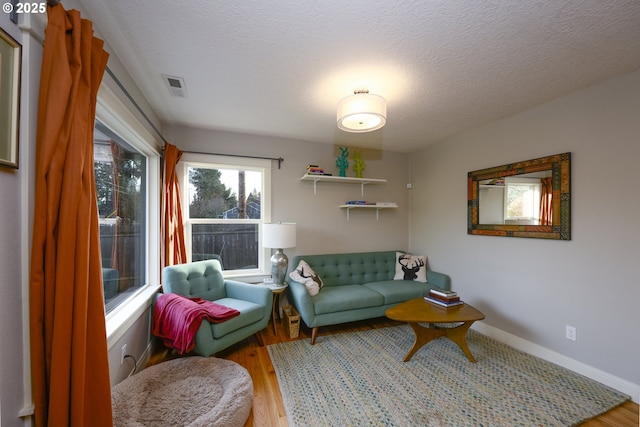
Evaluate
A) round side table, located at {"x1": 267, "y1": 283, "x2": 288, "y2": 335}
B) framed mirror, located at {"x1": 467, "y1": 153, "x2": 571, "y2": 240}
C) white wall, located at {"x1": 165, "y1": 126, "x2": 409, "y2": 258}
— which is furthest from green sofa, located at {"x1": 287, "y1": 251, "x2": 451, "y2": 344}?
framed mirror, located at {"x1": 467, "y1": 153, "x2": 571, "y2": 240}

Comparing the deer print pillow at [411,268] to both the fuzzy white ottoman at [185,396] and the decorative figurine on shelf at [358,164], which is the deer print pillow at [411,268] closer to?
the decorative figurine on shelf at [358,164]

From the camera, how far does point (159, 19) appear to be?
4.58ft

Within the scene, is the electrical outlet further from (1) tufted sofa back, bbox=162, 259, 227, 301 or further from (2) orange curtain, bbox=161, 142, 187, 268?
(2) orange curtain, bbox=161, 142, 187, 268

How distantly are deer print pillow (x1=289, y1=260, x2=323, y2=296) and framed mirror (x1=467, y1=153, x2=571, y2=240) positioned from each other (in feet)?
6.41

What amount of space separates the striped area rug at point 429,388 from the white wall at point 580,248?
33cm

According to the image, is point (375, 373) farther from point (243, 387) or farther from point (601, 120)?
point (601, 120)

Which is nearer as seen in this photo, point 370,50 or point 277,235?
point 370,50

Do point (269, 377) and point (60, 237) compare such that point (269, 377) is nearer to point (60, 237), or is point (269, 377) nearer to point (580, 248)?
point (60, 237)

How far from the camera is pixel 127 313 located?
1884 millimetres

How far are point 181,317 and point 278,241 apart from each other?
45.7 inches

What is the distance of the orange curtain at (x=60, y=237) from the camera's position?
977mm

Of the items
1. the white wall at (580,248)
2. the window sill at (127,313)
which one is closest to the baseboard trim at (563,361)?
the white wall at (580,248)

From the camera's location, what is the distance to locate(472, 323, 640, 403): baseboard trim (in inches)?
73.0

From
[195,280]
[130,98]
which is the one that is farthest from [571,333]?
[130,98]
